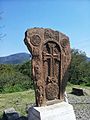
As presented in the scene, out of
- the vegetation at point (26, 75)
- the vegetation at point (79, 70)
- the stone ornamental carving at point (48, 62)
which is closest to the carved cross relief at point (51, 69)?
the stone ornamental carving at point (48, 62)

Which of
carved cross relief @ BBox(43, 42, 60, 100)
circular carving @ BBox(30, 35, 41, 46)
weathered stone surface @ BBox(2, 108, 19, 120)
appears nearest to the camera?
circular carving @ BBox(30, 35, 41, 46)

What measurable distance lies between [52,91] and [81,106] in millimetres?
2943

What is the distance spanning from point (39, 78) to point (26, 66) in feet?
49.8

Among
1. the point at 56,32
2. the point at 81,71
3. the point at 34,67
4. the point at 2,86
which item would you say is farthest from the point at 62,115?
the point at 81,71

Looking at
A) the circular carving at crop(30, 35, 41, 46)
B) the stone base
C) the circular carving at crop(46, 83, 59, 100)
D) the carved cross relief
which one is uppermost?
the circular carving at crop(30, 35, 41, 46)

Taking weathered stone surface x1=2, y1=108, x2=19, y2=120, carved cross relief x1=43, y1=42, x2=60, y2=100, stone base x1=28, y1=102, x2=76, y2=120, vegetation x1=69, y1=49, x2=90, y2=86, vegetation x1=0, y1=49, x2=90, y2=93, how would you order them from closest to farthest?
stone base x1=28, y1=102, x2=76, y2=120, carved cross relief x1=43, y1=42, x2=60, y2=100, weathered stone surface x1=2, y1=108, x2=19, y2=120, vegetation x1=0, y1=49, x2=90, y2=93, vegetation x1=69, y1=49, x2=90, y2=86

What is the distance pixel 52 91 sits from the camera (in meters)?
6.72

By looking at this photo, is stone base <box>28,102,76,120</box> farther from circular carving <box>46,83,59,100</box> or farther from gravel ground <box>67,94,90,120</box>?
gravel ground <box>67,94,90,120</box>

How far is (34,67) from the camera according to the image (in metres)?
6.29

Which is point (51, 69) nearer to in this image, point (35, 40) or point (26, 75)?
point (35, 40)

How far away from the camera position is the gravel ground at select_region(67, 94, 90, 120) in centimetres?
773

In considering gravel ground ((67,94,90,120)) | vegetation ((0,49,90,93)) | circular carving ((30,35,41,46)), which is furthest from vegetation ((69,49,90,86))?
circular carving ((30,35,41,46))

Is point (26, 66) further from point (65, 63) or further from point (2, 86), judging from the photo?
point (65, 63)

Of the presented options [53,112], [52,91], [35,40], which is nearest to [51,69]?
[52,91]
